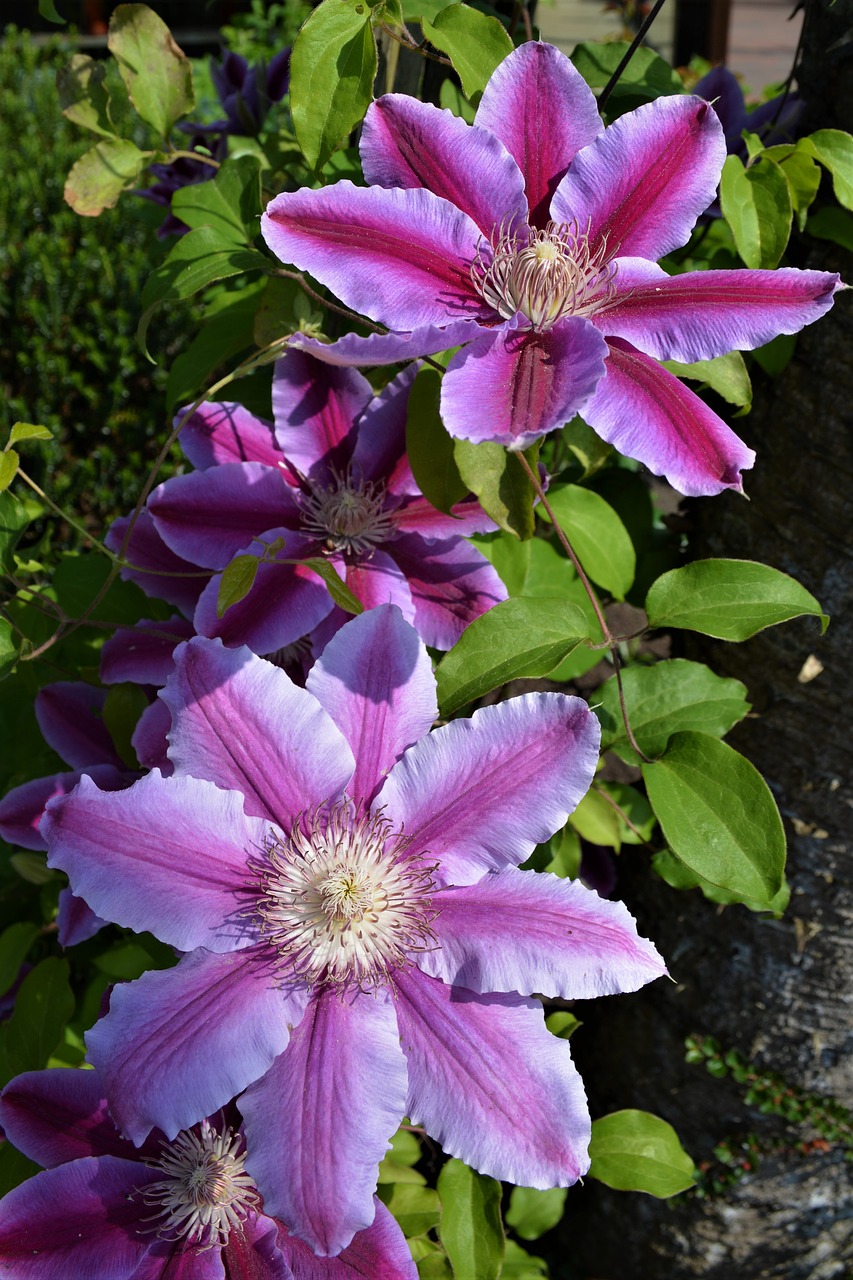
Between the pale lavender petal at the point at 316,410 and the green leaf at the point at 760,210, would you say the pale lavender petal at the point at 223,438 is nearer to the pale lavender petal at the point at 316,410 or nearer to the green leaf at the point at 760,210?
the pale lavender petal at the point at 316,410

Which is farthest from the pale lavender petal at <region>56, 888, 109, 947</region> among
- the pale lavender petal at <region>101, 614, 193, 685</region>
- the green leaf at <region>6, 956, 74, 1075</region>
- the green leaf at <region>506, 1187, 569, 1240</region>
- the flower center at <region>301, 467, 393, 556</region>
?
the green leaf at <region>506, 1187, 569, 1240</region>

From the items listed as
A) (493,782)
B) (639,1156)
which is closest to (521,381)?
(493,782)

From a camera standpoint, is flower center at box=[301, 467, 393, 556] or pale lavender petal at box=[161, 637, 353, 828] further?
flower center at box=[301, 467, 393, 556]

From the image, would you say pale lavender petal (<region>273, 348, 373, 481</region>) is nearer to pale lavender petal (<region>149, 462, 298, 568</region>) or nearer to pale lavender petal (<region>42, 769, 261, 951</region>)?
pale lavender petal (<region>149, 462, 298, 568</region>)

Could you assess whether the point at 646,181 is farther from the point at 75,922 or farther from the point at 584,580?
the point at 75,922

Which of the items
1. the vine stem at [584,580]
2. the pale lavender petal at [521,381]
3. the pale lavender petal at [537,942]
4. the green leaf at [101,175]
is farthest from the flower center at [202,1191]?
the green leaf at [101,175]

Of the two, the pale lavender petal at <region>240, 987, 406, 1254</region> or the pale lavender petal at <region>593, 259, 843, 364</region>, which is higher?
the pale lavender petal at <region>593, 259, 843, 364</region>
